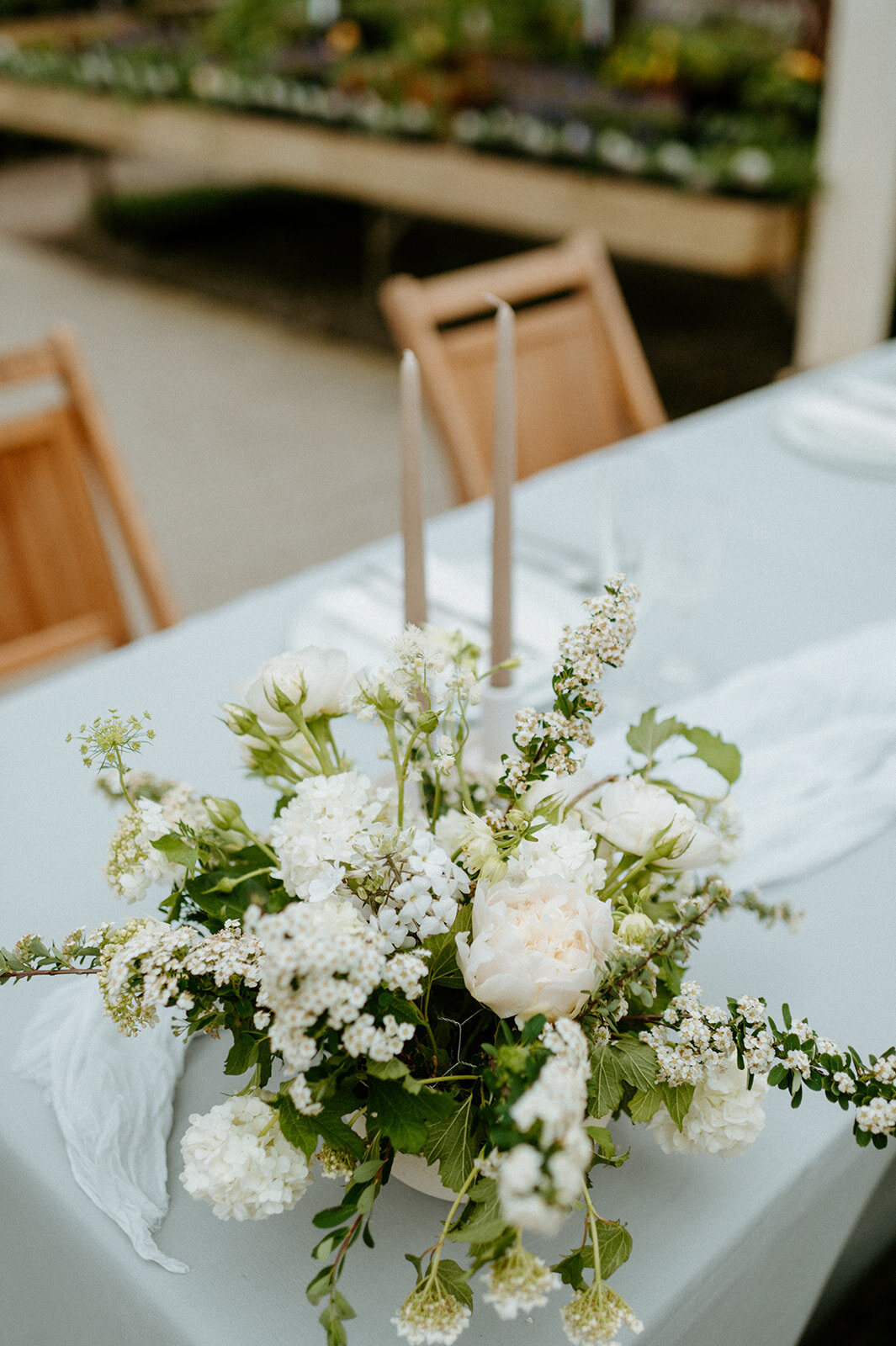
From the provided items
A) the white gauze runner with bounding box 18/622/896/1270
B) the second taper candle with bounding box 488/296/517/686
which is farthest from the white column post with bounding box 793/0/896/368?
the second taper candle with bounding box 488/296/517/686

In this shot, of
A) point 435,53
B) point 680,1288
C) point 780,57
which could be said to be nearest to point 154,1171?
point 680,1288

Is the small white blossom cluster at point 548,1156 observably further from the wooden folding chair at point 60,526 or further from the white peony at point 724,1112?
the wooden folding chair at point 60,526

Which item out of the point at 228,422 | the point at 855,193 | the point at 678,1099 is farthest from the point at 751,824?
the point at 228,422

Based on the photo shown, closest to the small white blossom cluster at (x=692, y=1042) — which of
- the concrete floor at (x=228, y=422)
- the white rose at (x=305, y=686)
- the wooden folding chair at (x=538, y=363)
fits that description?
the white rose at (x=305, y=686)

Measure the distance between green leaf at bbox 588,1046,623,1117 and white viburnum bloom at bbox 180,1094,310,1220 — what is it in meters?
0.14

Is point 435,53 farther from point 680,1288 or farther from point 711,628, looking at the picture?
point 680,1288

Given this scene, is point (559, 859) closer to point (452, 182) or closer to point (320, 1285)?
point (320, 1285)

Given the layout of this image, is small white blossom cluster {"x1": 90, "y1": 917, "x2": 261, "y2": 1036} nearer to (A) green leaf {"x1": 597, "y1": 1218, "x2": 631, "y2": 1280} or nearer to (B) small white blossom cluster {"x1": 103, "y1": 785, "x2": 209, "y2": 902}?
(B) small white blossom cluster {"x1": 103, "y1": 785, "x2": 209, "y2": 902}

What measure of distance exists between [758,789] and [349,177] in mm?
4229

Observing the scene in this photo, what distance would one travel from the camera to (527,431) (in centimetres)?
178

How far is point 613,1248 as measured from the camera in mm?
530

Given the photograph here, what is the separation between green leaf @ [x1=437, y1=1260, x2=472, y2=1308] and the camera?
19.6 inches

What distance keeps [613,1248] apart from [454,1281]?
78 millimetres

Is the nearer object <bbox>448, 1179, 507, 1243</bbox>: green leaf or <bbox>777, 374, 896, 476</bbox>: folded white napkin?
<bbox>448, 1179, 507, 1243</bbox>: green leaf
